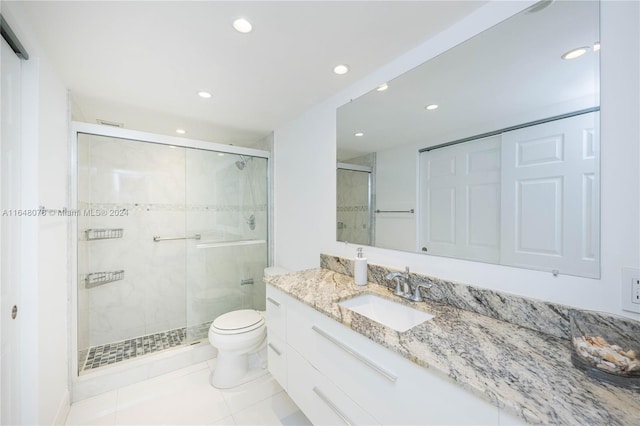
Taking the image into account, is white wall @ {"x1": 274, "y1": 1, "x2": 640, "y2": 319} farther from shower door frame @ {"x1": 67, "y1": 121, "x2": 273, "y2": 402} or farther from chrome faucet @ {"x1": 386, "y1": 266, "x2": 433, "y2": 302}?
shower door frame @ {"x1": 67, "y1": 121, "x2": 273, "y2": 402}

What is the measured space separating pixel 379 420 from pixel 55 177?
2.12 meters

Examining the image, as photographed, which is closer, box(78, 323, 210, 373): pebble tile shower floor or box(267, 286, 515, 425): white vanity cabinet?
box(267, 286, 515, 425): white vanity cabinet

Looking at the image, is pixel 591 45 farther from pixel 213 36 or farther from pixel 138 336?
pixel 138 336

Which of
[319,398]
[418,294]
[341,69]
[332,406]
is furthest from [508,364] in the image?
[341,69]

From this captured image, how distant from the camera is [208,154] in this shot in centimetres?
253

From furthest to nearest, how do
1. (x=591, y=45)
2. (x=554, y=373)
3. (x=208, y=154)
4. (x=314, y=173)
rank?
(x=208, y=154) < (x=314, y=173) < (x=591, y=45) < (x=554, y=373)

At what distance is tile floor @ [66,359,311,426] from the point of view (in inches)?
62.3

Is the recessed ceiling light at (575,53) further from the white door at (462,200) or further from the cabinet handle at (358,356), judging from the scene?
the cabinet handle at (358,356)

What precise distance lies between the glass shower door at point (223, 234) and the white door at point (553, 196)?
224 centimetres

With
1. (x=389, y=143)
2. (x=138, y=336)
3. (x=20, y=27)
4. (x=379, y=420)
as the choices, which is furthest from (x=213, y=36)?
(x=138, y=336)

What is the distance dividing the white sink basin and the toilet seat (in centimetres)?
98

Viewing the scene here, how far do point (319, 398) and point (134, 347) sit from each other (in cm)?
212

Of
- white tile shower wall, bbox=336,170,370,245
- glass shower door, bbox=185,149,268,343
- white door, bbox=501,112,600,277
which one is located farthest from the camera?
glass shower door, bbox=185,149,268,343

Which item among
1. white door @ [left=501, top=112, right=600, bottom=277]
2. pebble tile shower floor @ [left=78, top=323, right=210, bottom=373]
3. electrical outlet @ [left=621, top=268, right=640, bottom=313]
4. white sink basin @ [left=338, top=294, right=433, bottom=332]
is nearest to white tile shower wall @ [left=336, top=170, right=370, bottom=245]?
white sink basin @ [left=338, top=294, right=433, bottom=332]
